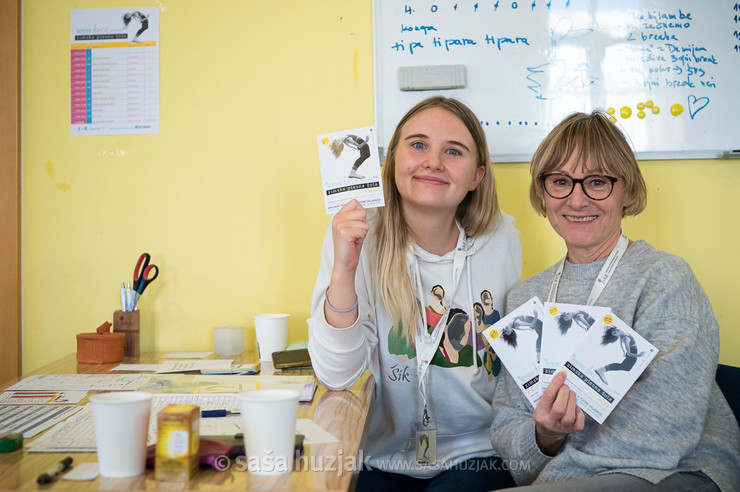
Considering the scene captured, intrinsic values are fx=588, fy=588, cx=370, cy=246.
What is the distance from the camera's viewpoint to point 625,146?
150 centimetres

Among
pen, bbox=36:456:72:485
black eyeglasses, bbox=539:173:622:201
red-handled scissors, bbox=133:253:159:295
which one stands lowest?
pen, bbox=36:456:72:485

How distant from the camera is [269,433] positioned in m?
0.94

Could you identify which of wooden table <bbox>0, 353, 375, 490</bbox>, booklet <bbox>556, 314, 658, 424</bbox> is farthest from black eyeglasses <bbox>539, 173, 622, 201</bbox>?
wooden table <bbox>0, 353, 375, 490</bbox>

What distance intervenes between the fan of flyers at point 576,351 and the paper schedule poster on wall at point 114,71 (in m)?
1.55

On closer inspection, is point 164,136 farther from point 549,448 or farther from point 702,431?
point 702,431

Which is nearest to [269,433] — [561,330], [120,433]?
[120,433]

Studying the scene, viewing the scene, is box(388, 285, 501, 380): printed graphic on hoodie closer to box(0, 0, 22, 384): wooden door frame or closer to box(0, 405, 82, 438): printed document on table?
box(0, 405, 82, 438): printed document on table

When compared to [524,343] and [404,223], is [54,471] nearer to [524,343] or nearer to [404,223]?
[524,343]

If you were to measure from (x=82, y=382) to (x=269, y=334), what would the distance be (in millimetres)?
571

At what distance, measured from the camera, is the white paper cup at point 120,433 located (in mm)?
Result: 903

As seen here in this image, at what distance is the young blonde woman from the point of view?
1.48 metres

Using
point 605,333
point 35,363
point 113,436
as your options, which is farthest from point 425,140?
point 35,363

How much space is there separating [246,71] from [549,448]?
5.37 ft

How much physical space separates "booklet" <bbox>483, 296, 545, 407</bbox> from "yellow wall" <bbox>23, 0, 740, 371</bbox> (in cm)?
80
